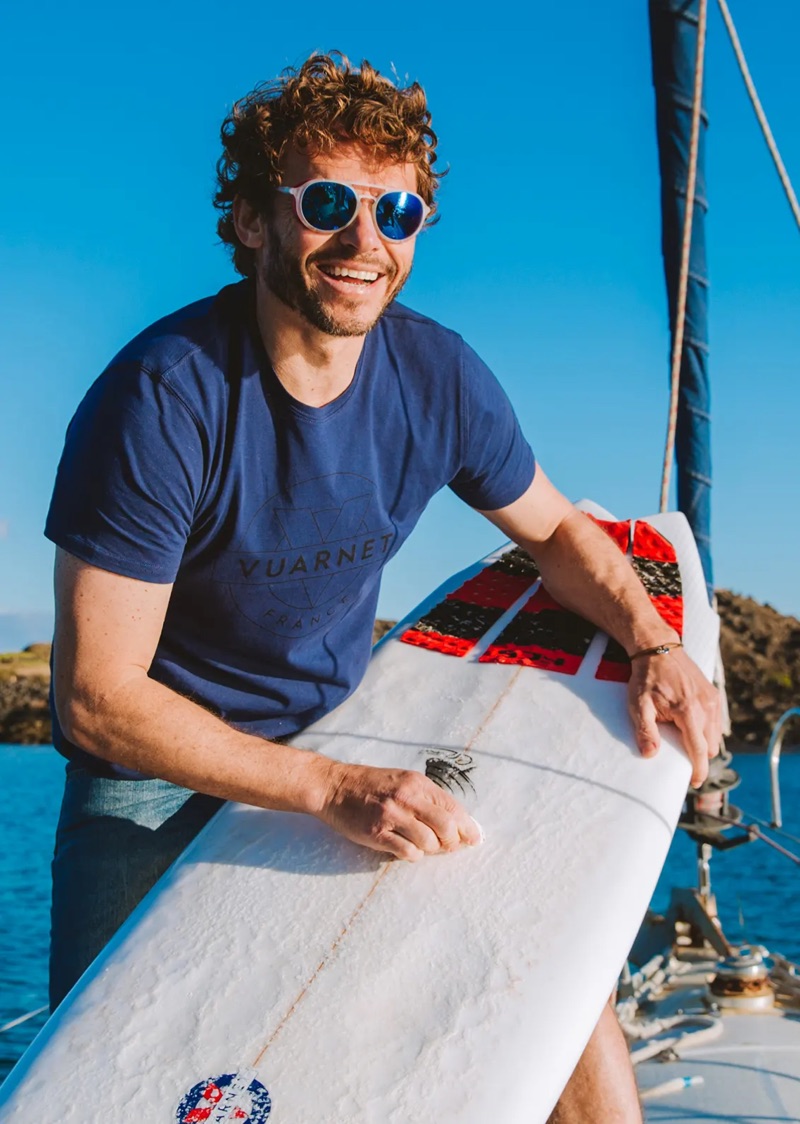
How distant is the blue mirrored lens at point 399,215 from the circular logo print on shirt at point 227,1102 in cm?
174

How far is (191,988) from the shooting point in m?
2.29

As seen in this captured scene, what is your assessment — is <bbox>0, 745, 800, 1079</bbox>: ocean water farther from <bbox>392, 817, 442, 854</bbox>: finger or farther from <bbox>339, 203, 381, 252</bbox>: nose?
<bbox>339, 203, 381, 252</bbox>: nose

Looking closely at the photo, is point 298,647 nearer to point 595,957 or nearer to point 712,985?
point 595,957

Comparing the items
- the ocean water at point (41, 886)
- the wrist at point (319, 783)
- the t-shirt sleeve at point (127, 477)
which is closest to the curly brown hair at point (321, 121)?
the t-shirt sleeve at point (127, 477)

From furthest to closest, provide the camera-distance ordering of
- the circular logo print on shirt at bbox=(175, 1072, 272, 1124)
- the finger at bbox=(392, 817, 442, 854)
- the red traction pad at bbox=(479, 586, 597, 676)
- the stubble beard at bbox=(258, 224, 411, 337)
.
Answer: the red traction pad at bbox=(479, 586, 597, 676) < the stubble beard at bbox=(258, 224, 411, 337) < the finger at bbox=(392, 817, 442, 854) < the circular logo print on shirt at bbox=(175, 1072, 272, 1124)

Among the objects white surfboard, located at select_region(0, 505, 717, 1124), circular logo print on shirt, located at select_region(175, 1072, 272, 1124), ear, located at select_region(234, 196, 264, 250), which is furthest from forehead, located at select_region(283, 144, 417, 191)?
circular logo print on shirt, located at select_region(175, 1072, 272, 1124)

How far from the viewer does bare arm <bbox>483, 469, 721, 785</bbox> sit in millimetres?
2863

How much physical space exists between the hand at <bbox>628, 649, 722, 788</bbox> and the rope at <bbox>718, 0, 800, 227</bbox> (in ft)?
8.82

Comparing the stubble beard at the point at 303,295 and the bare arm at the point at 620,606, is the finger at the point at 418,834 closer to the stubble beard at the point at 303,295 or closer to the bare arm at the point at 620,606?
the bare arm at the point at 620,606

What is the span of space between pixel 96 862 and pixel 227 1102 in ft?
2.31

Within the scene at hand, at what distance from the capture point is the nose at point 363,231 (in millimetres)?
2529

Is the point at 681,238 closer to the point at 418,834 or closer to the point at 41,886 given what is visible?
the point at 418,834

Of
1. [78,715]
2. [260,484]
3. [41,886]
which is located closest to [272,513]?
[260,484]

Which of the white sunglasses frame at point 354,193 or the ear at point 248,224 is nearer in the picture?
the white sunglasses frame at point 354,193
